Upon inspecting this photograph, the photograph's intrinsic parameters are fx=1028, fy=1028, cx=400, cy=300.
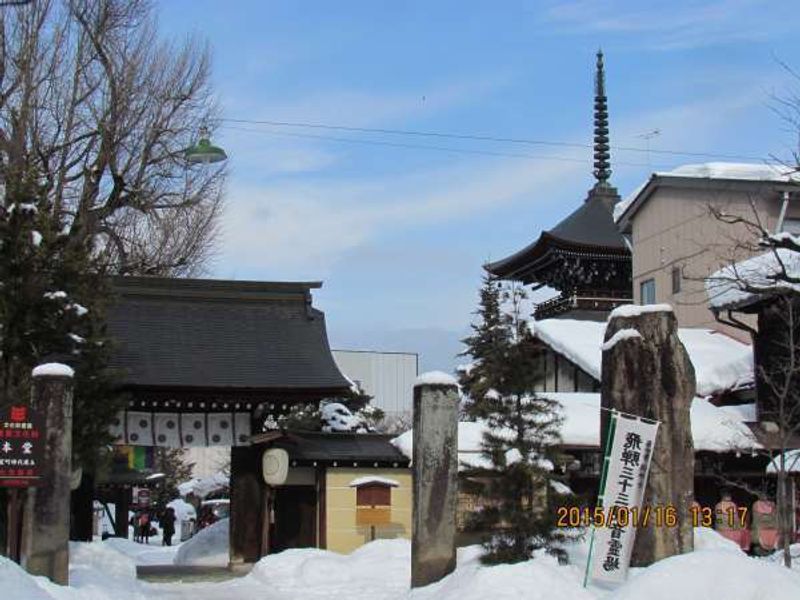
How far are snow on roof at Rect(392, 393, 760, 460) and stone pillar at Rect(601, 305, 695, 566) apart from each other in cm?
815

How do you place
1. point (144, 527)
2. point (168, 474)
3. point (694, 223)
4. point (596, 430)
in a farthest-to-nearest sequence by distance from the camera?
point (168, 474), point (144, 527), point (694, 223), point (596, 430)

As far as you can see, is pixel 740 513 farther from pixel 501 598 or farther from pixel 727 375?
pixel 501 598

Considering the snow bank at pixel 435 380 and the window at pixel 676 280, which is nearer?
the snow bank at pixel 435 380

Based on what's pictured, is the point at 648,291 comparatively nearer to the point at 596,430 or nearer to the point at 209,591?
the point at 596,430

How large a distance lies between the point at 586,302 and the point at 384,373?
2468 centimetres

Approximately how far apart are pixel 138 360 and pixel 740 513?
12828 mm

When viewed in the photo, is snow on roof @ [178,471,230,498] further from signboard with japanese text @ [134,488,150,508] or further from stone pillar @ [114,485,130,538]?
stone pillar @ [114,485,130,538]

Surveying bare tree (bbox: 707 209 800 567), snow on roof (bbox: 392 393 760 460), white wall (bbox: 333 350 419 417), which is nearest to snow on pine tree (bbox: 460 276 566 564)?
snow on roof (bbox: 392 393 760 460)

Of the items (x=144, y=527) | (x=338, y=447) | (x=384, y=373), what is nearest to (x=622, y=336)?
(x=338, y=447)

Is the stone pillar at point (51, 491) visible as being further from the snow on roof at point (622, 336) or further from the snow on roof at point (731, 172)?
the snow on roof at point (731, 172)

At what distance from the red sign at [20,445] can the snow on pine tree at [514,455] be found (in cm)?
572

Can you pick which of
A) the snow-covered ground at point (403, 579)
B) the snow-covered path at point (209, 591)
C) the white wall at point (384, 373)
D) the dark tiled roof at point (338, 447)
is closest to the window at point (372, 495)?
the dark tiled roof at point (338, 447)

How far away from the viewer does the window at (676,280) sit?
106 feet

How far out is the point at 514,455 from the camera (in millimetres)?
12641
